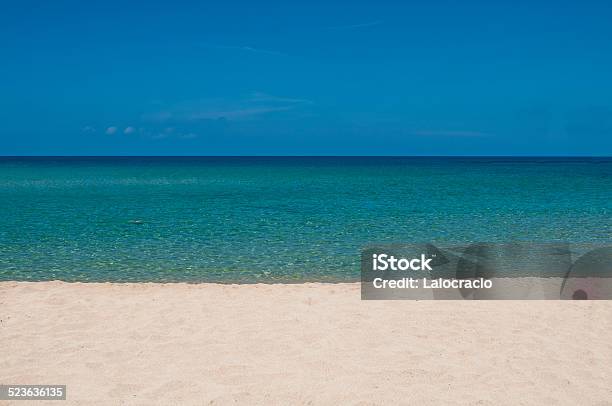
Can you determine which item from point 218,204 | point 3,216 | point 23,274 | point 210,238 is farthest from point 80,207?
point 23,274

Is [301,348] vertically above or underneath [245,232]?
underneath

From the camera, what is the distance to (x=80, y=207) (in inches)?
1192

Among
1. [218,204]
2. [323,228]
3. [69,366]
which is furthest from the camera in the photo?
[218,204]

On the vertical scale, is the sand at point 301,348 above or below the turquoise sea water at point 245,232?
below

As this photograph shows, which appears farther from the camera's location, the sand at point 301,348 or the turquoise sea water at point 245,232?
the turquoise sea water at point 245,232

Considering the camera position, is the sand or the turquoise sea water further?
the turquoise sea water

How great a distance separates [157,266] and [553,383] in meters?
10.8

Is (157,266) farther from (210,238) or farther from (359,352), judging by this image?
(359,352)

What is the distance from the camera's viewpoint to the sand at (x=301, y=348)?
19.6 ft

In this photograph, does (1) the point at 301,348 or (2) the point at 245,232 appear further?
(2) the point at 245,232

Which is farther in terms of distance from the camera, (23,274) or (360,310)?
(23,274)

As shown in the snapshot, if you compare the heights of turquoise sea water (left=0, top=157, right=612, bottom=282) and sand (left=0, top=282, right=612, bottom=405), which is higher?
turquoise sea water (left=0, top=157, right=612, bottom=282)

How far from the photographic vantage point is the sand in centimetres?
597

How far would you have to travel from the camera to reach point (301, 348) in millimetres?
7312
